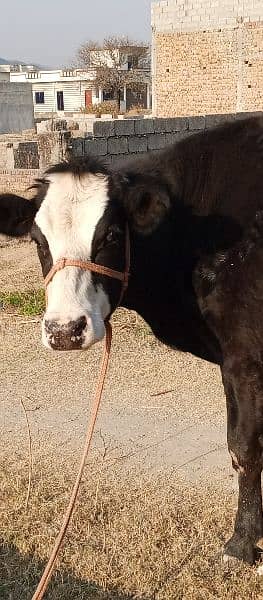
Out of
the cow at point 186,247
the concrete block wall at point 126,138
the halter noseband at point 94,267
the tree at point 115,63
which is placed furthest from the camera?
the tree at point 115,63

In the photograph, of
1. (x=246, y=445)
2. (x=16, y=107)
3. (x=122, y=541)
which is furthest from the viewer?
(x=16, y=107)

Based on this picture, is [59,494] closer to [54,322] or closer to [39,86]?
[54,322]

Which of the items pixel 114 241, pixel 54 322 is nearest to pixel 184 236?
pixel 114 241

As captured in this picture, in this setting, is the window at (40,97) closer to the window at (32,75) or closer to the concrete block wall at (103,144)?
the window at (32,75)

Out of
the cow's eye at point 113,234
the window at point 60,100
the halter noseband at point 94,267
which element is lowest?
the window at point 60,100

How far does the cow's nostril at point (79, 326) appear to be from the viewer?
3.00 m

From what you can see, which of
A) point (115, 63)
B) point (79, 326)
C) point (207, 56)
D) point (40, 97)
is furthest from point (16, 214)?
point (40, 97)

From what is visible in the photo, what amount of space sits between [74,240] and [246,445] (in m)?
1.30

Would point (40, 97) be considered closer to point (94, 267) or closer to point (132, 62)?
point (132, 62)

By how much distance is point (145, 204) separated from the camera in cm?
341

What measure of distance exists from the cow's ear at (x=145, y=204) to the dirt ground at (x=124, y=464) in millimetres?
1543

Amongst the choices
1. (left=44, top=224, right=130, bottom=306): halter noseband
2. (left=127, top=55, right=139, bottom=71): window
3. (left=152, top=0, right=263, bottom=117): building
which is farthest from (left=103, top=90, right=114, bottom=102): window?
(left=44, top=224, right=130, bottom=306): halter noseband

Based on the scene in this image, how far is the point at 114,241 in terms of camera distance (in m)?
3.35

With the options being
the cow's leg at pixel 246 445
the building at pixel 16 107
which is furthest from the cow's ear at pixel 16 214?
the building at pixel 16 107
